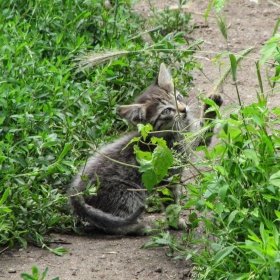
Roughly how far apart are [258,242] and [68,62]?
410 centimetres

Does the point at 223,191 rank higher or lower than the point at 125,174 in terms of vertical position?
higher

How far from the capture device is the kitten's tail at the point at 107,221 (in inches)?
233

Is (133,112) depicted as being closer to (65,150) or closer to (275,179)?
(65,150)

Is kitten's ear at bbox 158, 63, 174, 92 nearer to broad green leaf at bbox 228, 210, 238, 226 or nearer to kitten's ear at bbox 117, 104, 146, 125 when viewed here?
kitten's ear at bbox 117, 104, 146, 125

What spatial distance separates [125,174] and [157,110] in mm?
763

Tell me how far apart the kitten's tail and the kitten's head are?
1008 millimetres

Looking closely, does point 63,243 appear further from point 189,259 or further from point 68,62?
point 68,62

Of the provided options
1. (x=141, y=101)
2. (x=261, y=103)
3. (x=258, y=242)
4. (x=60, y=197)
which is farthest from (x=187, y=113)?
(x=258, y=242)

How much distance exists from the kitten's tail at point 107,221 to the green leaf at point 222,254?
178 centimetres

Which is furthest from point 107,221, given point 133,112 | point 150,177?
point 150,177

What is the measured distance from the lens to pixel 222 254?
416 centimetres

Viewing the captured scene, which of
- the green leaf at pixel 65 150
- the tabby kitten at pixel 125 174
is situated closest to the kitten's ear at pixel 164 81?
the tabby kitten at pixel 125 174

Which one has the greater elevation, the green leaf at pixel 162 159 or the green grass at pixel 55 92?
the green leaf at pixel 162 159

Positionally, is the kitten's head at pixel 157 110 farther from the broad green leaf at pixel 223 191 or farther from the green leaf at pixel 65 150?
the broad green leaf at pixel 223 191
